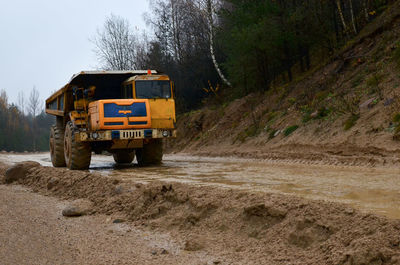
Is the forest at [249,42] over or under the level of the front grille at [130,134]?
over

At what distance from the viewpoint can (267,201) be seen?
4840 millimetres

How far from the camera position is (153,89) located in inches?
511

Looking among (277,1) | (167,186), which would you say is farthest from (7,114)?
(167,186)

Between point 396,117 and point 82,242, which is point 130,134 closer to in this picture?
point 396,117

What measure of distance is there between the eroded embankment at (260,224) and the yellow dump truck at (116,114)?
5.44 m

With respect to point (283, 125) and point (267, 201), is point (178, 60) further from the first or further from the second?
point (267, 201)

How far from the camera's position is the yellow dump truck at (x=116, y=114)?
12086mm

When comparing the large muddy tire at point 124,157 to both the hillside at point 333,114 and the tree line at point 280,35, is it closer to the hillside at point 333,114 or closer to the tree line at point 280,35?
the hillside at point 333,114

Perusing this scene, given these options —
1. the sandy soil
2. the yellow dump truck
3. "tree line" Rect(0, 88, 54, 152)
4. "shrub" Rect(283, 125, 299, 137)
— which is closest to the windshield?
the yellow dump truck

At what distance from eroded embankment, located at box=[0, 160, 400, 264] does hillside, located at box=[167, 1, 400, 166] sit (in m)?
5.59

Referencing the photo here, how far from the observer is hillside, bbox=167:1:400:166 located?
11820mm

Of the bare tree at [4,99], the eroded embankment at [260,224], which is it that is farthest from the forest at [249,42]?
the bare tree at [4,99]

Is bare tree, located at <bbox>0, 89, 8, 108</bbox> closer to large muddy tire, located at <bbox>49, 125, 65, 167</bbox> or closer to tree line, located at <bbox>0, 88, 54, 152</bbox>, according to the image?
tree line, located at <bbox>0, 88, 54, 152</bbox>

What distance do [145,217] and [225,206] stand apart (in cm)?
119
